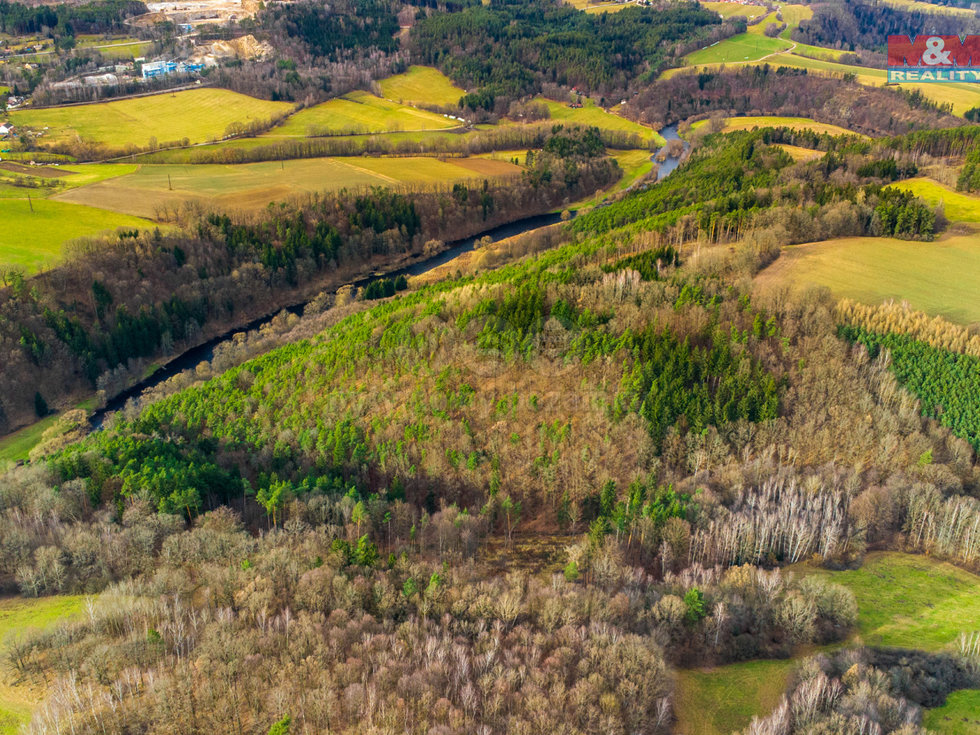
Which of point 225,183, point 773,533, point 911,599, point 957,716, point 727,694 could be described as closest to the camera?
point 957,716

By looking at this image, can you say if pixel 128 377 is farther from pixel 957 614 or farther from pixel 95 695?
pixel 957 614

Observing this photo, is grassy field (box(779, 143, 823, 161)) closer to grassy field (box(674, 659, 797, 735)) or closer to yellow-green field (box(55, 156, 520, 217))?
yellow-green field (box(55, 156, 520, 217))

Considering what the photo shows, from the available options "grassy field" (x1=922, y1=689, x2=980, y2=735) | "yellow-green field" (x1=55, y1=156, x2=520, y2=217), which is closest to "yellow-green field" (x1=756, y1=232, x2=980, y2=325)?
"grassy field" (x1=922, y1=689, x2=980, y2=735)

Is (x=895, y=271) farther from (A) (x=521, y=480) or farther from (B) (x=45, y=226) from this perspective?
(B) (x=45, y=226)

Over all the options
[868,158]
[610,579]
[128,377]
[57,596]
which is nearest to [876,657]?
[610,579]

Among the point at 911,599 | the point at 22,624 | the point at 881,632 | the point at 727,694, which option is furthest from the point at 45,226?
the point at 911,599

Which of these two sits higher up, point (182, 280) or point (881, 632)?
point (182, 280)

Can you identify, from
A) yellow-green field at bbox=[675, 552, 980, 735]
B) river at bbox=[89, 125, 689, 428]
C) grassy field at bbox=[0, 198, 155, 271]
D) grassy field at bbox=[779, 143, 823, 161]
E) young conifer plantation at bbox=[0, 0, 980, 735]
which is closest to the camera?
young conifer plantation at bbox=[0, 0, 980, 735]
